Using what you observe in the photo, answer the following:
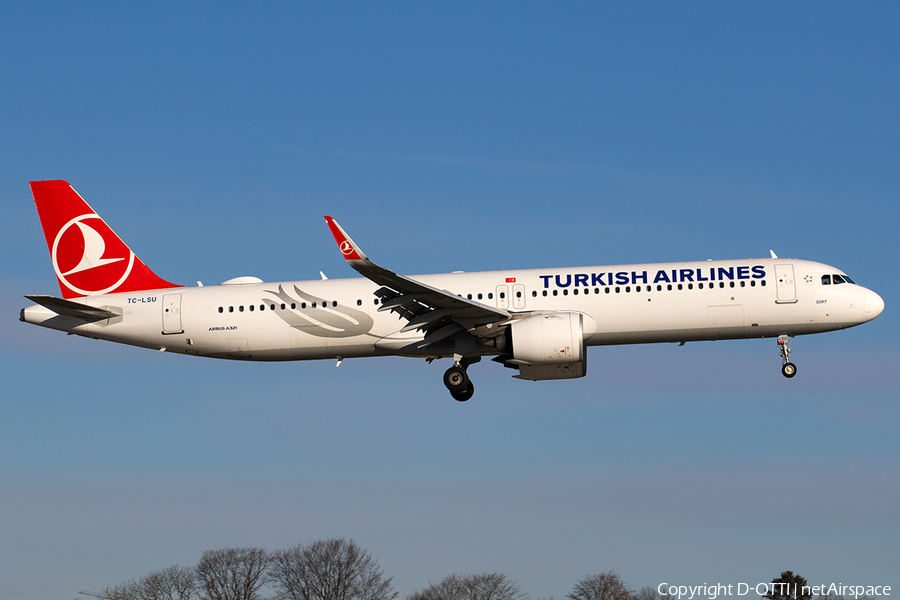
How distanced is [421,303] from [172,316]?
10.3 metres

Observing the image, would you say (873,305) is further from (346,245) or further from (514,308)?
(346,245)

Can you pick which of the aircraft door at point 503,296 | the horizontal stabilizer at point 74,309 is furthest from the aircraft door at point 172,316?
the aircraft door at point 503,296

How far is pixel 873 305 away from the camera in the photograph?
121ft

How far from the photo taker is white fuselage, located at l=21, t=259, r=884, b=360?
1423 inches

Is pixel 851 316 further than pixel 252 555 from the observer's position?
No

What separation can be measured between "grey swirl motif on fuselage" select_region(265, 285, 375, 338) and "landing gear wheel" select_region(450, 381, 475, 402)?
401 centimetres

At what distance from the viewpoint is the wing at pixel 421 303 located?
31.9m

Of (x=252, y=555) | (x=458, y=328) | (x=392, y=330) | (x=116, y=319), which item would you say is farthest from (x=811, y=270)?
(x=252, y=555)

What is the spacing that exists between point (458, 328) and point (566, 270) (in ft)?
14.9

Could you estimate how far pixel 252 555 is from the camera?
64812 millimetres

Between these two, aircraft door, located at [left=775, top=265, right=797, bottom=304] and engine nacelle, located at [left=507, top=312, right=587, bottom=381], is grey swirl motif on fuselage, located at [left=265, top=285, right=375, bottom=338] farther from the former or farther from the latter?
aircraft door, located at [left=775, top=265, right=797, bottom=304]

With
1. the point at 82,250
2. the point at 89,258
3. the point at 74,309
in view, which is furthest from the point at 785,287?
the point at 82,250

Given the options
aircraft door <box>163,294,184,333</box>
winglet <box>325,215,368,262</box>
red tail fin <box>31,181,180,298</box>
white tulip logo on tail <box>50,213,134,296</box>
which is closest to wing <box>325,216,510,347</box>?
winglet <box>325,215,368,262</box>

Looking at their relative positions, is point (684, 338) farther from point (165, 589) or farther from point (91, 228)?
point (165, 589)
